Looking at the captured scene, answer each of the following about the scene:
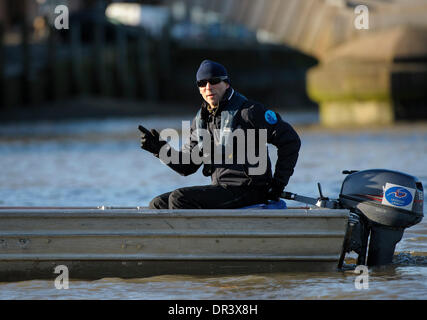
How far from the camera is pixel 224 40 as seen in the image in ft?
161

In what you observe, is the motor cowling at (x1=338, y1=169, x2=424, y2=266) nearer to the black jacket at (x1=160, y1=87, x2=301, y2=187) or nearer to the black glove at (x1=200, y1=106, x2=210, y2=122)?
the black jacket at (x1=160, y1=87, x2=301, y2=187)

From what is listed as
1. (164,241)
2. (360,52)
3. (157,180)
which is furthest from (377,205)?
(360,52)

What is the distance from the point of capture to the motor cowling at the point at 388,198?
698cm

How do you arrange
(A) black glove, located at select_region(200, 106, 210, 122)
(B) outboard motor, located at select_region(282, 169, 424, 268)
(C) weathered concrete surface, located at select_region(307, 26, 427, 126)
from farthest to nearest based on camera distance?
(C) weathered concrete surface, located at select_region(307, 26, 427, 126)
(A) black glove, located at select_region(200, 106, 210, 122)
(B) outboard motor, located at select_region(282, 169, 424, 268)

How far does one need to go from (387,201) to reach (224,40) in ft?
140

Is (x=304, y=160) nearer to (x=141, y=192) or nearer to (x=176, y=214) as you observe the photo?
(x=141, y=192)

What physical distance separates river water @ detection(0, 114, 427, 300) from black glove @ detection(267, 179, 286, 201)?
55 cm

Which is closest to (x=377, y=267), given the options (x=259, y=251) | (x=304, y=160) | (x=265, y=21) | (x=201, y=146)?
(x=259, y=251)

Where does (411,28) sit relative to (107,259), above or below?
above

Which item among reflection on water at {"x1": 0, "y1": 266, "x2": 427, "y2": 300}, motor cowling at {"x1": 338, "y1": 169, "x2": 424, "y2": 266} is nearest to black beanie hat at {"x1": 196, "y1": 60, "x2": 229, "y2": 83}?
motor cowling at {"x1": 338, "y1": 169, "x2": 424, "y2": 266}

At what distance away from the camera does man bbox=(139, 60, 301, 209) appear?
7.03 m

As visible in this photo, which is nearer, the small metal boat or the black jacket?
the small metal boat

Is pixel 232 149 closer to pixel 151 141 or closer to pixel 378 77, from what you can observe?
pixel 151 141

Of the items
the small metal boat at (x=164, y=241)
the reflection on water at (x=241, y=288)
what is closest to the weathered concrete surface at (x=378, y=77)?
the reflection on water at (x=241, y=288)
